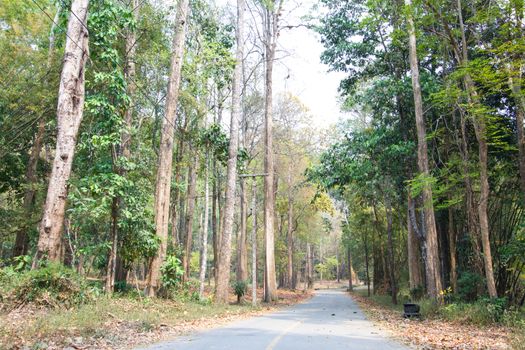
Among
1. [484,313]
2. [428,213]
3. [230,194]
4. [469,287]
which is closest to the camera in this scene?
[484,313]

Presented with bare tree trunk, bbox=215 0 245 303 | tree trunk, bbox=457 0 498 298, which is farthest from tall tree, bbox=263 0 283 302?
Result: tree trunk, bbox=457 0 498 298

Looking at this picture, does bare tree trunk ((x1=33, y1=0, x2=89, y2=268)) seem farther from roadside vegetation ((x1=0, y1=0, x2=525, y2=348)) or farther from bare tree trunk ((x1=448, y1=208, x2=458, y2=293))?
bare tree trunk ((x1=448, y1=208, x2=458, y2=293))

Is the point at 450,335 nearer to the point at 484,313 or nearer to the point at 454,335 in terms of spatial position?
the point at 454,335

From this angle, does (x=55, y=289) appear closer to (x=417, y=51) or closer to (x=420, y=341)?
(x=420, y=341)

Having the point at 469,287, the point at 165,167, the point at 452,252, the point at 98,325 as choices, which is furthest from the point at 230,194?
the point at 469,287

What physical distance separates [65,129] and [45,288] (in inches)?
171

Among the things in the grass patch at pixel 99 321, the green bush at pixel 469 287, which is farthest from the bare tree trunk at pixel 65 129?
the green bush at pixel 469 287

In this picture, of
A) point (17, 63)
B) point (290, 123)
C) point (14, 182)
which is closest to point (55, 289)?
point (17, 63)

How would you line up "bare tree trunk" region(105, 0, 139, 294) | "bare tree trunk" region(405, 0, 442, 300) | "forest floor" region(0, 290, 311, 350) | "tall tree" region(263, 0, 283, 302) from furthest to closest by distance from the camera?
"tall tree" region(263, 0, 283, 302) → "bare tree trunk" region(405, 0, 442, 300) → "bare tree trunk" region(105, 0, 139, 294) → "forest floor" region(0, 290, 311, 350)

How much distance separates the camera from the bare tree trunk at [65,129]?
1083 cm

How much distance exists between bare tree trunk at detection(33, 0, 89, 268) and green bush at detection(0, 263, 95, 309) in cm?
71

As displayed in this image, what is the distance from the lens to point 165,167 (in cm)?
1599

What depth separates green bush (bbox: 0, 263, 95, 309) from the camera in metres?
9.55

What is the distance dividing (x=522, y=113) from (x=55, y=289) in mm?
15944
